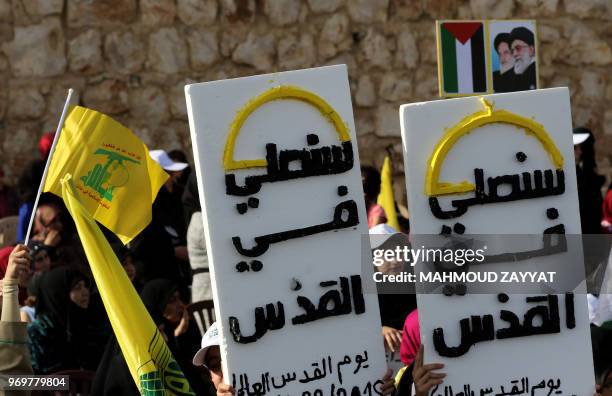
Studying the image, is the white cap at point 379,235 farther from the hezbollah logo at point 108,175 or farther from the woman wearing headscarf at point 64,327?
the woman wearing headscarf at point 64,327

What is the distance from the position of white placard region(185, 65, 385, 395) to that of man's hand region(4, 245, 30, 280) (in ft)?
3.48

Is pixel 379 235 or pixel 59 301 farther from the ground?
pixel 379 235

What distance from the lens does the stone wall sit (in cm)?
1139

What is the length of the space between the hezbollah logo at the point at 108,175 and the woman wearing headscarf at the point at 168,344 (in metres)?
0.73

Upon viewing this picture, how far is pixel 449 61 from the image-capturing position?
803 cm

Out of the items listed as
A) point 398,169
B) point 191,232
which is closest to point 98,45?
point 398,169

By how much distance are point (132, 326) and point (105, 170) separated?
967mm

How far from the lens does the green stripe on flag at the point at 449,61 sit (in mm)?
7980

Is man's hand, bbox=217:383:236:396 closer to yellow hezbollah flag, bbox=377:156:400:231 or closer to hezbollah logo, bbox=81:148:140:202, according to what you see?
hezbollah logo, bbox=81:148:140:202

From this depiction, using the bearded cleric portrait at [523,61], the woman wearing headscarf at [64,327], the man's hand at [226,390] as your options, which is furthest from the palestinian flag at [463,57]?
the man's hand at [226,390]

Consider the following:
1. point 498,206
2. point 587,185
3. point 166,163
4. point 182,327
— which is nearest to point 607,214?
point 587,185

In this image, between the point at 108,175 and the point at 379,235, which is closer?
the point at 108,175

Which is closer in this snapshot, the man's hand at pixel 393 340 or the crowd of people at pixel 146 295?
the crowd of people at pixel 146 295

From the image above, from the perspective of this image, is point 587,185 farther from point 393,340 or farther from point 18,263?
point 18,263
